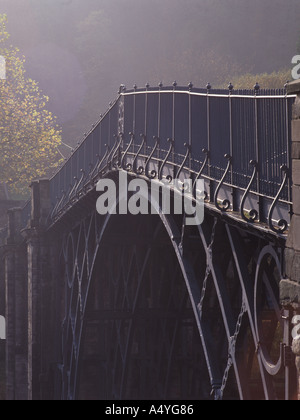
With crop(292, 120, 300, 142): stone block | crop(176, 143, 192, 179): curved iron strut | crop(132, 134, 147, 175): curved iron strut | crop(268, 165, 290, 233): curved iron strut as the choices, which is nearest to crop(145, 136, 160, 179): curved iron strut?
crop(132, 134, 147, 175): curved iron strut

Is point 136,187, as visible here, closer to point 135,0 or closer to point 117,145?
point 117,145

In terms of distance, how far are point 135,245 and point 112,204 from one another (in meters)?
2.25

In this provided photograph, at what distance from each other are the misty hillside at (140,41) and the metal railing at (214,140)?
190ft

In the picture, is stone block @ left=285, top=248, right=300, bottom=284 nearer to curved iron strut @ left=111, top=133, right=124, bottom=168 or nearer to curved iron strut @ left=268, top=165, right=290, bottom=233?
curved iron strut @ left=268, top=165, right=290, bottom=233

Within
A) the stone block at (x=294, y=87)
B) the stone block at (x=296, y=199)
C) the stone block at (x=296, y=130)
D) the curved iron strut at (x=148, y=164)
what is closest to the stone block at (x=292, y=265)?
the stone block at (x=296, y=199)

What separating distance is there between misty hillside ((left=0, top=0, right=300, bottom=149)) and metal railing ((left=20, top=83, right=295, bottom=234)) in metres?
57.8

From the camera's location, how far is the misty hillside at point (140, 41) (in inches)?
3091

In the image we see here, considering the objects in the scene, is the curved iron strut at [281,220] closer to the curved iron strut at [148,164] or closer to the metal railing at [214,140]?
the metal railing at [214,140]

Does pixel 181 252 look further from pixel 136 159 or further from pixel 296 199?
pixel 296 199

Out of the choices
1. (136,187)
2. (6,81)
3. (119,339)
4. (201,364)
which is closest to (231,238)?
(136,187)

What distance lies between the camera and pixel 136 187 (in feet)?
58.9

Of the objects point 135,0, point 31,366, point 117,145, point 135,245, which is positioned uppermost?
point 135,0

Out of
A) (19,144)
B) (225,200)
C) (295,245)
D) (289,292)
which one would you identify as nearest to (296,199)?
(295,245)

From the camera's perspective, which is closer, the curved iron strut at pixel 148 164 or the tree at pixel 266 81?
the curved iron strut at pixel 148 164
